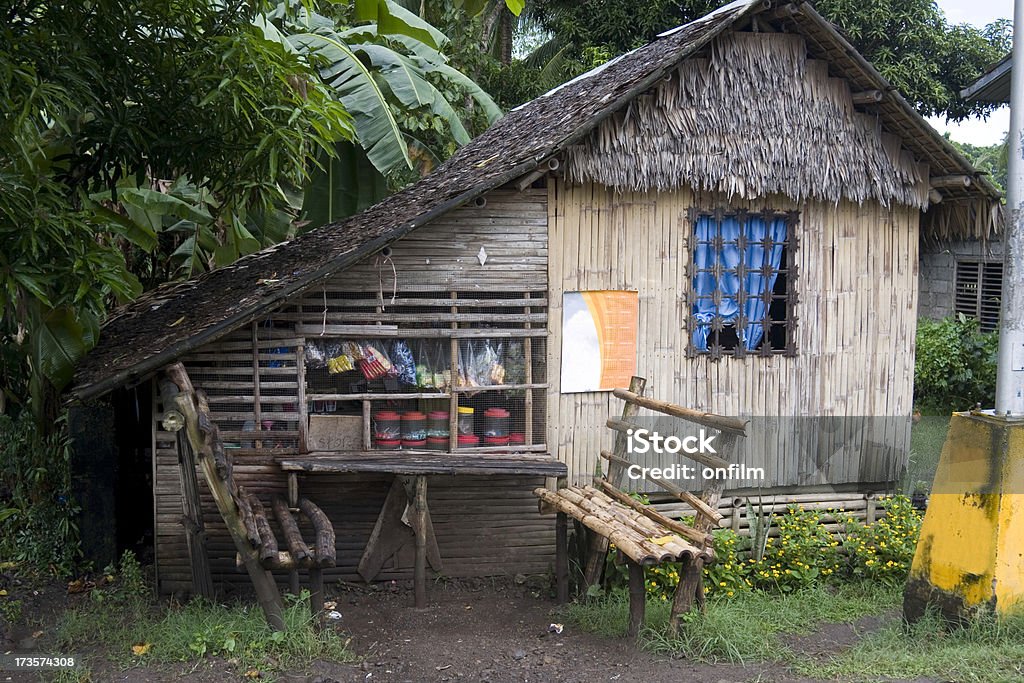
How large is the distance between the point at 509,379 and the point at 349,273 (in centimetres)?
149

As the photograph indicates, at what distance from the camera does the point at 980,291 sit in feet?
48.7

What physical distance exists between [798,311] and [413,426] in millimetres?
3391

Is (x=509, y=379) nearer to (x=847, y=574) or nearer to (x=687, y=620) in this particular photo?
(x=687, y=620)

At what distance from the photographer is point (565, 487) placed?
7781mm

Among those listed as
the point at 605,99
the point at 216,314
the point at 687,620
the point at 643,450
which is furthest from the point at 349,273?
the point at 687,620

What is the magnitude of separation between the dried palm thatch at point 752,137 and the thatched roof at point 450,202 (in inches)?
5.4

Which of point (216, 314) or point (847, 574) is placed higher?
point (216, 314)

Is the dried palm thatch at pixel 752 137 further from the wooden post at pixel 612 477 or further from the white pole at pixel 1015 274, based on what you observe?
the white pole at pixel 1015 274

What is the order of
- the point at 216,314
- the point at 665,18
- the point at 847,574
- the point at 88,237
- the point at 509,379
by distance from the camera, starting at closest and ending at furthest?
the point at 88,237, the point at 216,314, the point at 509,379, the point at 847,574, the point at 665,18

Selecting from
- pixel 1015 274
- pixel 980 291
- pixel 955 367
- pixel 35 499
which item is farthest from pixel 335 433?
pixel 980 291

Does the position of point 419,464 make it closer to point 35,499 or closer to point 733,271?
point 733,271

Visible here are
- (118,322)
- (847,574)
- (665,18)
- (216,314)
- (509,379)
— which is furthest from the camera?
(665,18)

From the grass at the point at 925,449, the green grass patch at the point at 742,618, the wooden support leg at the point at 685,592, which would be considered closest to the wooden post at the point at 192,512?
the green grass patch at the point at 742,618

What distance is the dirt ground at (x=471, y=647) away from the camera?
587cm
